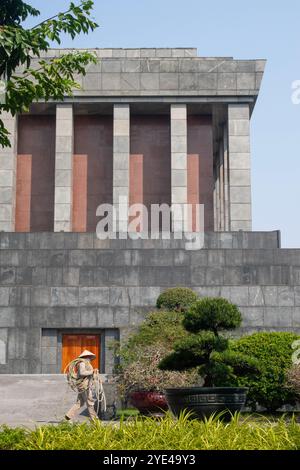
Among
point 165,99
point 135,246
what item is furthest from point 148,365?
point 165,99

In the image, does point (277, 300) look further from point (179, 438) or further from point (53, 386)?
point (179, 438)

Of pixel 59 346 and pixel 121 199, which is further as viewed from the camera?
pixel 121 199

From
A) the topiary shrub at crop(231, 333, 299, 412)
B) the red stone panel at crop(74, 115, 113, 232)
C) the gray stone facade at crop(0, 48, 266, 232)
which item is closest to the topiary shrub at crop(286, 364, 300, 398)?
the topiary shrub at crop(231, 333, 299, 412)

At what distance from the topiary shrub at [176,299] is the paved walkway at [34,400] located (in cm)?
431

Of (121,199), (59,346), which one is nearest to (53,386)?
(59,346)

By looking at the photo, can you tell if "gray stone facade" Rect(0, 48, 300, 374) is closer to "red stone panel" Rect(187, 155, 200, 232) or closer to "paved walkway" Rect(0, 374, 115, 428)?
"red stone panel" Rect(187, 155, 200, 232)

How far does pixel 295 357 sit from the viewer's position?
59.2ft

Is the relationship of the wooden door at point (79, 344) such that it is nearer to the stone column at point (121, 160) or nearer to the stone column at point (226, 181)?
the stone column at point (121, 160)

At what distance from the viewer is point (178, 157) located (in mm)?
38719

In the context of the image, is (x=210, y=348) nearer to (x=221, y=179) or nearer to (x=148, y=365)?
(x=148, y=365)

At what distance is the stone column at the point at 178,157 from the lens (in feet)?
125

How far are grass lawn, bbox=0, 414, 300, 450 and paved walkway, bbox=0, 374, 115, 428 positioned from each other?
7.07 m

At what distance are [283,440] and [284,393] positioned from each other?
29.9ft

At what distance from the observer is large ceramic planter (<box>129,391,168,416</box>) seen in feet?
58.5
